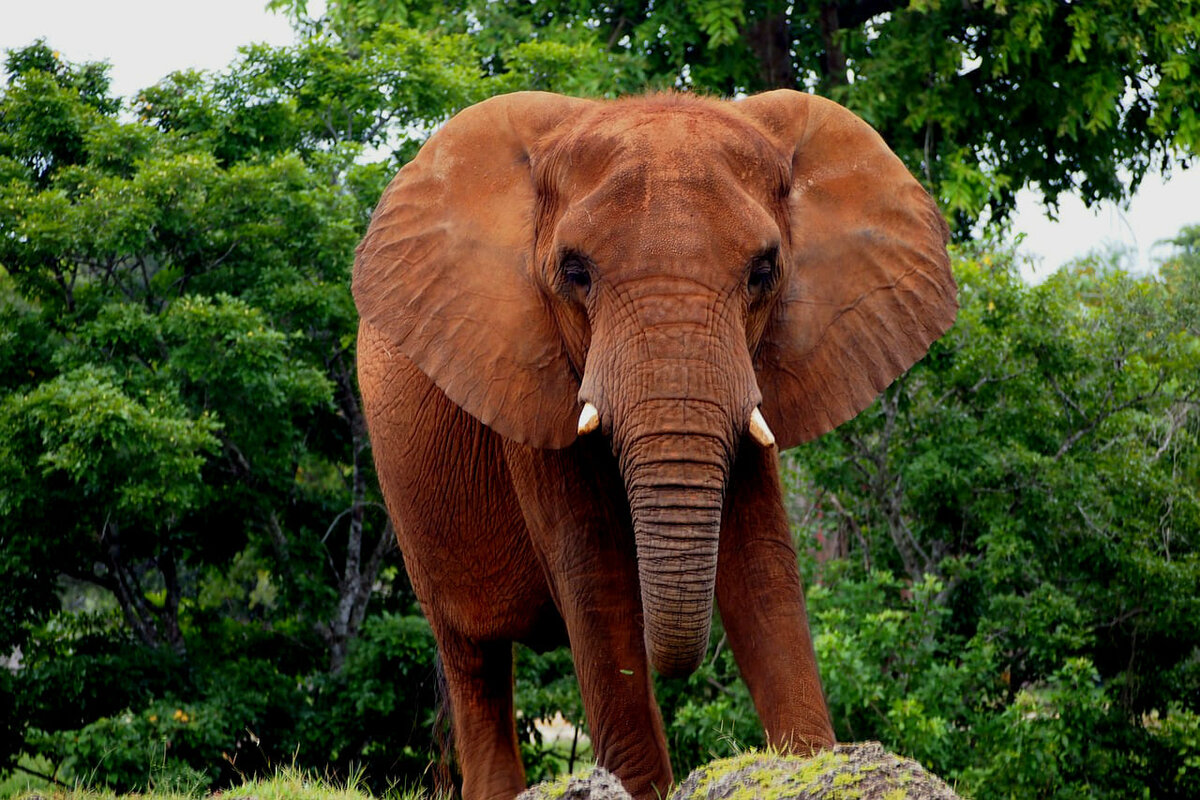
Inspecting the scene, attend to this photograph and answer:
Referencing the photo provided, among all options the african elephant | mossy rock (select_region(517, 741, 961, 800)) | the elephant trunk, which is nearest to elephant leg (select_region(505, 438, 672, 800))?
Answer: the african elephant

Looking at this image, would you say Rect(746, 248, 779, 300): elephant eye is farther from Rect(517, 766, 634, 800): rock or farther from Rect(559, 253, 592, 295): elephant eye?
Rect(517, 766, 634, 800): rock

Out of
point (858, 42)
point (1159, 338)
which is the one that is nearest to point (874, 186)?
point (1159, 338)

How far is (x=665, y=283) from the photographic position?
15.6 feet

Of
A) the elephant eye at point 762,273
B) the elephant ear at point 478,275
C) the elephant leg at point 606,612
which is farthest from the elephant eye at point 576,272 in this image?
the elephant leg at point 606,612

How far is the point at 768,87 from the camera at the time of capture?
584 inches

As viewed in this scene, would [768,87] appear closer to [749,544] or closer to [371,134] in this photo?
[371,134]

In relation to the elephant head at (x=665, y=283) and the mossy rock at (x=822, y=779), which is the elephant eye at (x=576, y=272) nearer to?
the elephant head at (x=665, y=283)

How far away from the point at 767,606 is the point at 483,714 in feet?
7.76

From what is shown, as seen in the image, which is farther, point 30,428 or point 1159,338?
point 1159,338

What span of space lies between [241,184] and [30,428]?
2395 mm

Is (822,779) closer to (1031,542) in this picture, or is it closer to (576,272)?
(576,272)

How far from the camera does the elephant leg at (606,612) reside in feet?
17.8

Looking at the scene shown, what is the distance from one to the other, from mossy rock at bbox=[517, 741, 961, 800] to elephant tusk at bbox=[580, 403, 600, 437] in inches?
43.3

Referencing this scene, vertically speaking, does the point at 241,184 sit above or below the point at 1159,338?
above
